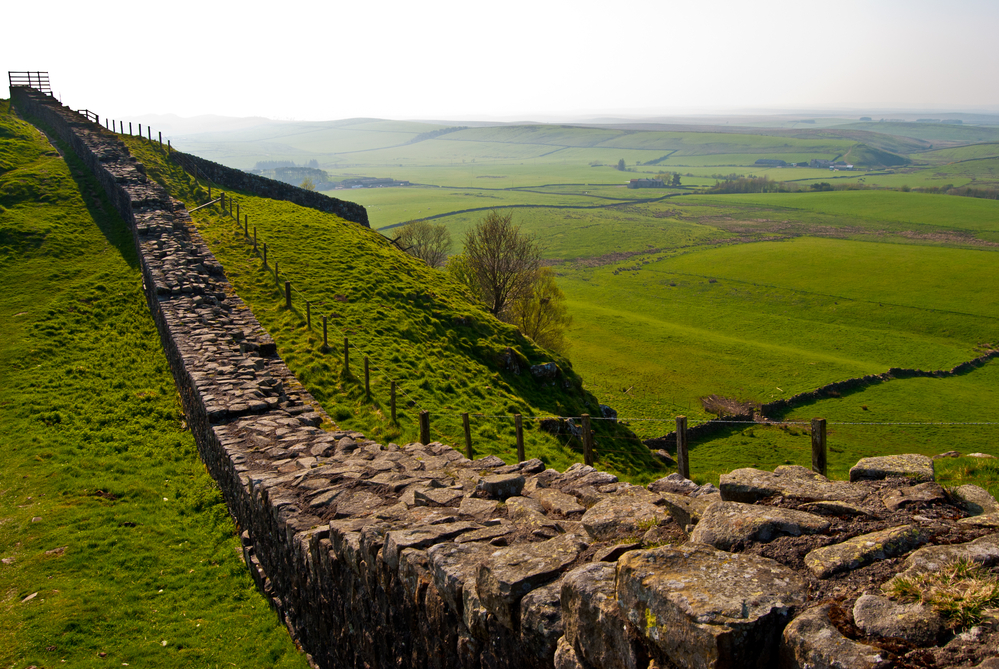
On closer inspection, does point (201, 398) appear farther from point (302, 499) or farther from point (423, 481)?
point (423, 481)

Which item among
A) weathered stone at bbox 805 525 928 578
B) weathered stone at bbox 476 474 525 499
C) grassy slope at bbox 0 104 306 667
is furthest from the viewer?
grassy slope at bbox 0 104 306 667

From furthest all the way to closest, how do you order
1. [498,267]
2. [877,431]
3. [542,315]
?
1. [542,315]
2. [498,267]
3. [877,431]

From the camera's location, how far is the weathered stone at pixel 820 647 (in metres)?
3.89

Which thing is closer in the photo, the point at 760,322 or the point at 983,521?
the point at 983,521

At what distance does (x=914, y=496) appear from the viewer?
6.04 meters

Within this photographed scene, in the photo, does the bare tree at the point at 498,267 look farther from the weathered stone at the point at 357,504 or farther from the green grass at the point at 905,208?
the green grass at the point at 905,208

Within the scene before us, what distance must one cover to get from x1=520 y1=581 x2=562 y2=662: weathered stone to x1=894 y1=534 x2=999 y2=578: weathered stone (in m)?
2.64

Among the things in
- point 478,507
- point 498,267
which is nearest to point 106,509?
point 478,507

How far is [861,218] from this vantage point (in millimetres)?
162625

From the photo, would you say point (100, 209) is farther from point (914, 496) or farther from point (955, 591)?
point (955, 591)

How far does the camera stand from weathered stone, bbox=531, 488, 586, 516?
8078mm

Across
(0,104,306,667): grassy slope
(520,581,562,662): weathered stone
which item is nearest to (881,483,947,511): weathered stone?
(520,581,562,662): weathered stone

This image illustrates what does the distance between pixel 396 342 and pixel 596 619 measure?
25.1 metres

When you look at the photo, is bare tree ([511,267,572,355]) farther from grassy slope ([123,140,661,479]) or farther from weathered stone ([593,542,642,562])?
weathered stone ([593,542,642,562])
